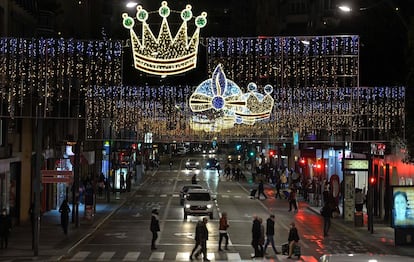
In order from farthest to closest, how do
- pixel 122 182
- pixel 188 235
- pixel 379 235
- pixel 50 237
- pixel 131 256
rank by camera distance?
pixel 122 182
pixel 379 235
pixel 188 235
pixel 50 237
pixel 131 256

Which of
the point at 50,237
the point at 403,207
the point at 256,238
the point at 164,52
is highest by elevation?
the point at 164,52

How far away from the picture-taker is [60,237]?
33125 millimetres

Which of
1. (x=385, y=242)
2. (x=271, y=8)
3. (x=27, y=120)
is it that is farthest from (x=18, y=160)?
(x=271, y=8)

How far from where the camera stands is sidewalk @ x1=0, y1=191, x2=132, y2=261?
2733 cm

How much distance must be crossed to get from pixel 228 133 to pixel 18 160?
32.0 meters

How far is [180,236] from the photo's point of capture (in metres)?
33.9

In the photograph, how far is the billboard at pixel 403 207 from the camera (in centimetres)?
3030

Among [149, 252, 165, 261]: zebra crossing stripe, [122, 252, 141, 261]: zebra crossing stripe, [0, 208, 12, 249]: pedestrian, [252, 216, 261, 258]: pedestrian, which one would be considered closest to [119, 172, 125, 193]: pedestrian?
[0, 208, 12, 249]: pedestrian

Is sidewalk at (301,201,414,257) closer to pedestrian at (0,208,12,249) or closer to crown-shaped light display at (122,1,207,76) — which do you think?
crown-shaped light display at (122,1,207,76)

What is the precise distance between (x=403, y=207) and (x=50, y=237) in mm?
15142

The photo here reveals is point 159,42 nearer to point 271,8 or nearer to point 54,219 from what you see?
point 54,219

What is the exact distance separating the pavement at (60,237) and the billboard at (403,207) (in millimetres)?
1044

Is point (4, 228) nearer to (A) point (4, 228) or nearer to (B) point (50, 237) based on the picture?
(A) point (4, 228)

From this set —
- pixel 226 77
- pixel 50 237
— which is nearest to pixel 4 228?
pixel 50 237
